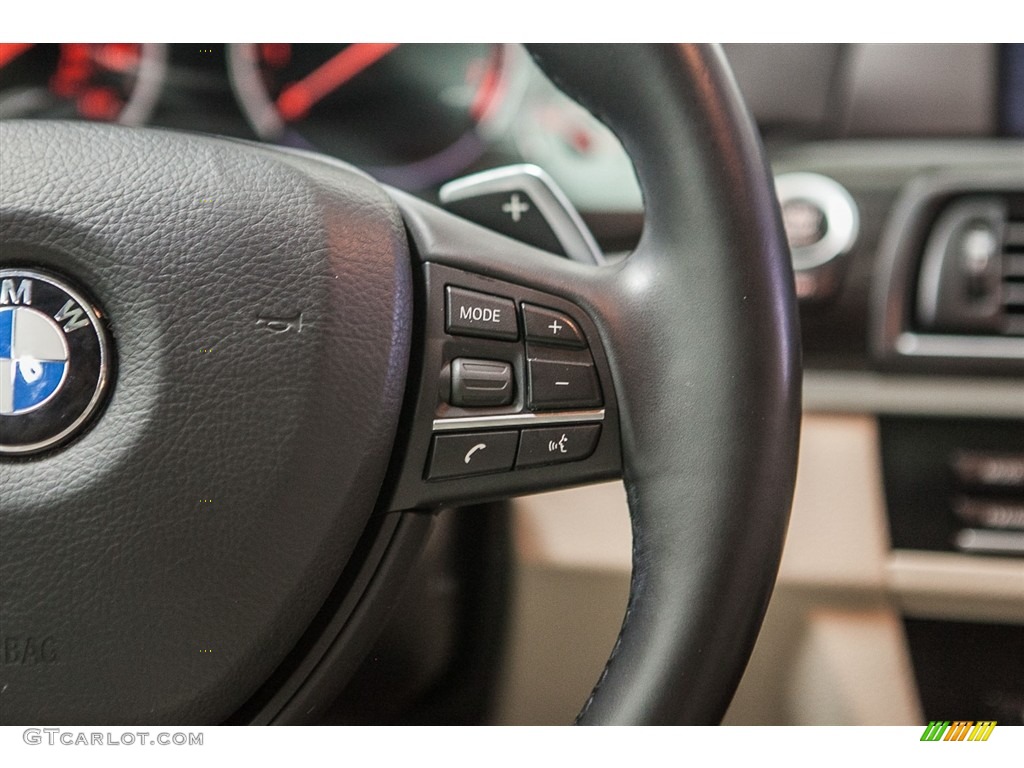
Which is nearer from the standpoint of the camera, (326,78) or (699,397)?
(699,397)

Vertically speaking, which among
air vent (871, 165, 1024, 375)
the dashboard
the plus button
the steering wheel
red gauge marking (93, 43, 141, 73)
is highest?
red gauge marking (93, 43, 141, 73)

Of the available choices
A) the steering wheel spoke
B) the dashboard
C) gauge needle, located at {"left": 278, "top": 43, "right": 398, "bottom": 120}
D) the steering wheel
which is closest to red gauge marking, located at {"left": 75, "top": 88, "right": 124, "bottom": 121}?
the dashboard

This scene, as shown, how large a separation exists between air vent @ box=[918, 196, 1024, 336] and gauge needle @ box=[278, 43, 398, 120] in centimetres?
57

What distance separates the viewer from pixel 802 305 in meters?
0.88

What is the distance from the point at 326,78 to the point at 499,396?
0.68m

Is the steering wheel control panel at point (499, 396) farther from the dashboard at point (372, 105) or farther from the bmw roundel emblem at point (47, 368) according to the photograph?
the dashboard at point (372, 105)

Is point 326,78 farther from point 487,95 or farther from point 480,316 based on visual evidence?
point 480,316

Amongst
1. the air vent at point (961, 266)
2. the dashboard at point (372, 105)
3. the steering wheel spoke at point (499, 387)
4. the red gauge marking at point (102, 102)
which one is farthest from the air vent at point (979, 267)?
the red gauge marking at point (102, 102)

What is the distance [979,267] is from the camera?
2.82 feet

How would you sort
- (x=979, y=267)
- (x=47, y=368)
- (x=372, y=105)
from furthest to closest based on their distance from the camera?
1. (x=372, y=105)
2. (x=979, y=267)
3. (x=47, y=368)

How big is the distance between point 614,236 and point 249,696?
620 mm

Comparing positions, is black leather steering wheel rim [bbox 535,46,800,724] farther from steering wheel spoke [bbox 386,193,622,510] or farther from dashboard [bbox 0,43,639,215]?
dashboard [bbox 0,43,639,215]

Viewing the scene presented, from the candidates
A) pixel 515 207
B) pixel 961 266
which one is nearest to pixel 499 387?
pixel 515 207

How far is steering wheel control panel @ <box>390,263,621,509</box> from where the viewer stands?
0.43 metres
